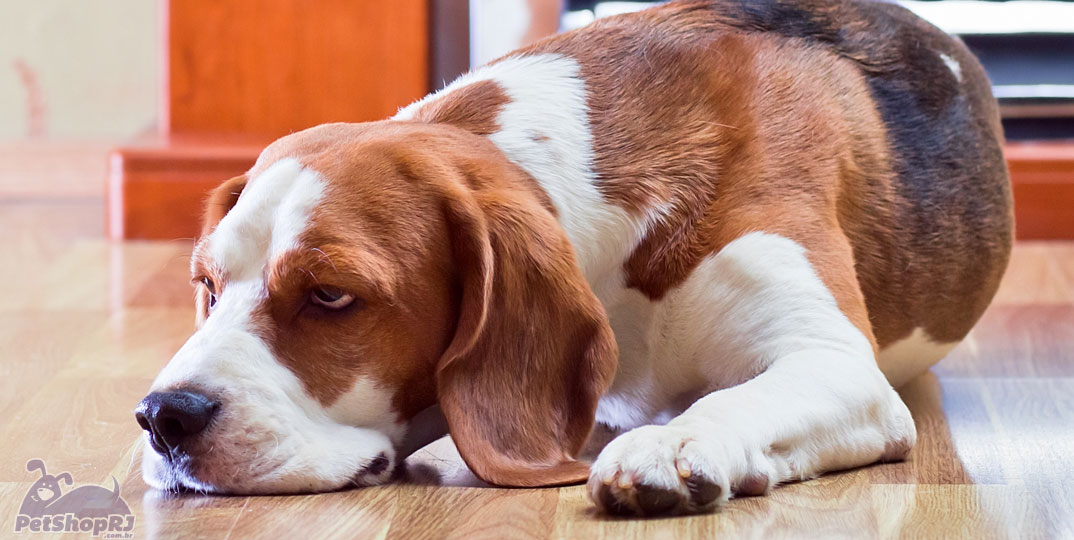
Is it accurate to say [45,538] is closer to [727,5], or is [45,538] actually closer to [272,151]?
[272,151]

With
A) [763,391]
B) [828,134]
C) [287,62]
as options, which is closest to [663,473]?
[763,391]

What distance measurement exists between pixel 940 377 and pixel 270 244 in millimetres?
1285

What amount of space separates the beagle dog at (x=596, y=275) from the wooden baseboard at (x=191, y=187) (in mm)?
1885

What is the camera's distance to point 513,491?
1659 millimetres

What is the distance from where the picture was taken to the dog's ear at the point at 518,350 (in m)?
1.66

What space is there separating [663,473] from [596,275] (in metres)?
0.38

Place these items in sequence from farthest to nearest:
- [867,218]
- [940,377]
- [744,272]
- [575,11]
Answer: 1. [575,11]
2. [940,377]
3. [867,218]
4. [744,272]

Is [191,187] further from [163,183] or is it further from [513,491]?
[513,491]

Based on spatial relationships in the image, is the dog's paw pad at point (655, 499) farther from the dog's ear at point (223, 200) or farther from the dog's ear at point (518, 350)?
the dog's ear at point (223, 200)

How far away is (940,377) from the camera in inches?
94.8

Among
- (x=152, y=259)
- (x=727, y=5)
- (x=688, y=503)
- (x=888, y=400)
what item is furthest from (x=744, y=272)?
(x=152, y=259)

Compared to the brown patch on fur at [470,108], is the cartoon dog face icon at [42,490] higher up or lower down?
lower down

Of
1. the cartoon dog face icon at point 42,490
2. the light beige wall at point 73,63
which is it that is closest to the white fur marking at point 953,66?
the cartoon dog face icon at point 42,490

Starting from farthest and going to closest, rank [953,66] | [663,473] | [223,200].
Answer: [953,66], [223,200], [663,473]
